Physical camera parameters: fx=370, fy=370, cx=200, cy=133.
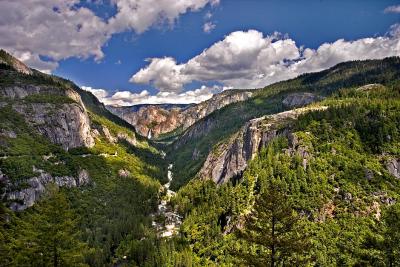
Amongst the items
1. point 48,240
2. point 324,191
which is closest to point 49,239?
point 48,240

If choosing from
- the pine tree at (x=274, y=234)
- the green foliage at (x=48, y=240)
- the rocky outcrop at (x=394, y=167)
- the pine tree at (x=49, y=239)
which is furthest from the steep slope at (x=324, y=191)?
the pine tree at (x=49, y=239)

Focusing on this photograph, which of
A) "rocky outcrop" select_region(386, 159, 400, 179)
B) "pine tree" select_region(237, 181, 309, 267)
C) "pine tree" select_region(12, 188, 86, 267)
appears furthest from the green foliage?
"rocky outcrop" select_region(386, 159, 400, 179)

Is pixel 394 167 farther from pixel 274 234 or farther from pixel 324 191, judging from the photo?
pixel 274 234

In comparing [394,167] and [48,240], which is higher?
[48,240]

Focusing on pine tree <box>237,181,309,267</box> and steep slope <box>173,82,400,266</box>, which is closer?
pine tree <box>237,181,309,267</box>

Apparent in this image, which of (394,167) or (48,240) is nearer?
(48,240)

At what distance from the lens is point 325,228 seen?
148 m

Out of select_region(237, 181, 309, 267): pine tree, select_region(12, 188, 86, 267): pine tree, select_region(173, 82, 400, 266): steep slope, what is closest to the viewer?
select_region(237, 181, 309, 267): pine tree

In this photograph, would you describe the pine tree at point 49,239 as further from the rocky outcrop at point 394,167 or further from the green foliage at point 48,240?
the rocky outcrop at point 394,167

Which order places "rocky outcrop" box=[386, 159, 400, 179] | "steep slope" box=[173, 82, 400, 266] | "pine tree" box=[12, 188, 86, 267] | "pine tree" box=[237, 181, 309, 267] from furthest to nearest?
"rocky outcrop" box=[386, 159, 400, 179] → "steep slope" box=[173, 82, 400, 266] → "pine tree" box=[12, 188, 86, 267] → "pine tree" box=[237, 181, 309, 267]

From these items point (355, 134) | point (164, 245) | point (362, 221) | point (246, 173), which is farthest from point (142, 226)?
point (355, 134)

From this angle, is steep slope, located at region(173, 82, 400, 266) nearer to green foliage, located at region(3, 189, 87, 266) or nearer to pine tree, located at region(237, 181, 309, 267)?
pine tree, located at region(237, 181, 309, 267)

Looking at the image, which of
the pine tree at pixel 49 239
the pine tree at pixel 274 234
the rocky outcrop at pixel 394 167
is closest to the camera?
the pine tree at pixel 274 234

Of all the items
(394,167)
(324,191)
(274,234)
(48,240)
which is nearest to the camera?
(274,234)
